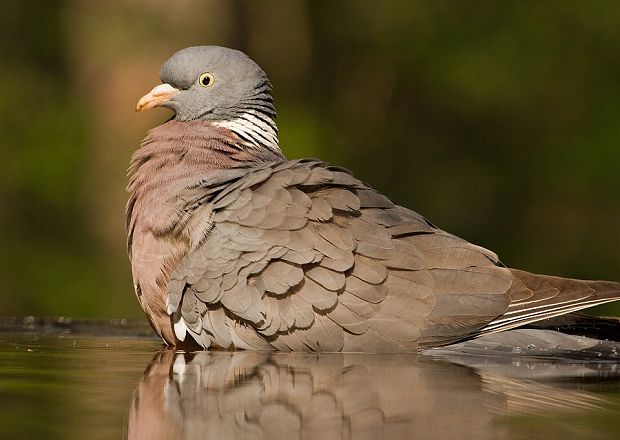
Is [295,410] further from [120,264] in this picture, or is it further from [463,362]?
[120,264]

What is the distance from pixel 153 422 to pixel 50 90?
10.7 metres

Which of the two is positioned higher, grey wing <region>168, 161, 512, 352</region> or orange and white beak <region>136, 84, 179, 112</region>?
orange and white beak <region>136, 84, 179, 112</region>

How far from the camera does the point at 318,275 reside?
13.0 feet

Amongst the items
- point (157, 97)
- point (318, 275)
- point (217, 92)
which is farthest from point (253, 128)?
point (318, 275)

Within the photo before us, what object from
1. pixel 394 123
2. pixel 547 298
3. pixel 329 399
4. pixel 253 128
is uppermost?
pixel 394 123

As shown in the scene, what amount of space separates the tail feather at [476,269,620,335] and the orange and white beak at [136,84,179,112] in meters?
1.96

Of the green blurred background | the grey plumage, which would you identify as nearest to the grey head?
the grey plumage

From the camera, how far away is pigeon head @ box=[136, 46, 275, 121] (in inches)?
203

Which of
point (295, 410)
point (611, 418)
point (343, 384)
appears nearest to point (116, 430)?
point (295, 410)

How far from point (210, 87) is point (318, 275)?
5.03ft

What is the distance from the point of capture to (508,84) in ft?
40.4

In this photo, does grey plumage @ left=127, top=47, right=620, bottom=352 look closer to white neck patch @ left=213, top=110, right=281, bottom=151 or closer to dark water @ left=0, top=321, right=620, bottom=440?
dark water @ left=0, top=321, right=620, bottom=440

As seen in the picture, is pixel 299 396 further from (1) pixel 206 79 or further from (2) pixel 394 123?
(2) pixel 394 123

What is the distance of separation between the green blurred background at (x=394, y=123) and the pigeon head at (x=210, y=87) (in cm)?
512
